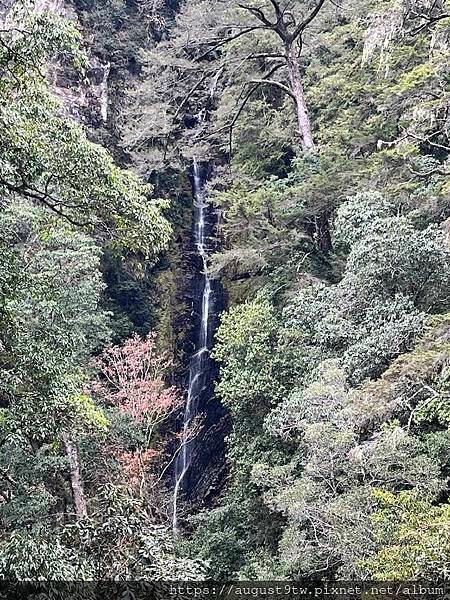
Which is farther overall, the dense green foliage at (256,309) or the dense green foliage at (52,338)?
the dense green foliage at (256,309)

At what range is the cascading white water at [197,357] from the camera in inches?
496

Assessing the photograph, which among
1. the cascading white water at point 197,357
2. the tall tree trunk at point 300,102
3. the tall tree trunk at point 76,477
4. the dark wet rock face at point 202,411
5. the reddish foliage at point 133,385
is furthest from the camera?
the cascading white water at point 197,357

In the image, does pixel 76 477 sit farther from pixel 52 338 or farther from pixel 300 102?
pixel 300 102

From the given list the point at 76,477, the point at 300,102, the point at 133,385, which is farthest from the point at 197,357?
the point at 300,102

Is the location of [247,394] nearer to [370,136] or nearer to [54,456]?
[54,456]

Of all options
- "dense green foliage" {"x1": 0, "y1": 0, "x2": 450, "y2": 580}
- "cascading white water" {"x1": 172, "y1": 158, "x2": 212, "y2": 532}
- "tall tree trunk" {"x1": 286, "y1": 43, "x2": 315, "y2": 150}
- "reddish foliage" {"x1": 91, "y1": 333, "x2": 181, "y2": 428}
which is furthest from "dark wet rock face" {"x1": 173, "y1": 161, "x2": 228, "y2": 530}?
"tall tree trunk" {"x1": 286, "y1": 43, "x2": 315, "y2": 150}

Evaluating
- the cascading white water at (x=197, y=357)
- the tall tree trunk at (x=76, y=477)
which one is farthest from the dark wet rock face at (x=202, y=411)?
the tall tree trunk at (x=76, y=477)

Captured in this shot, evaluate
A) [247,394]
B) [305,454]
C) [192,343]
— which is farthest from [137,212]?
[192,343]

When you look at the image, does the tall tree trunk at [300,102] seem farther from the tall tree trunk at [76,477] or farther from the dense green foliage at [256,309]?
the tall tree trunk at [76,477]

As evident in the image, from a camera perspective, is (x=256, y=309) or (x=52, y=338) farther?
(x=256, y=309)

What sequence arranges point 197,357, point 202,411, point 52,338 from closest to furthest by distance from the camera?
1. point 52,338
2. point 202,411
3. point 197,357

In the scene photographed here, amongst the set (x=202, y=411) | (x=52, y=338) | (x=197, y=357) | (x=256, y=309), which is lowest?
(x=202, y=411)

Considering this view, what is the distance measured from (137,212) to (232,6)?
39.0 feet

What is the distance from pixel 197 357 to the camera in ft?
48.0
